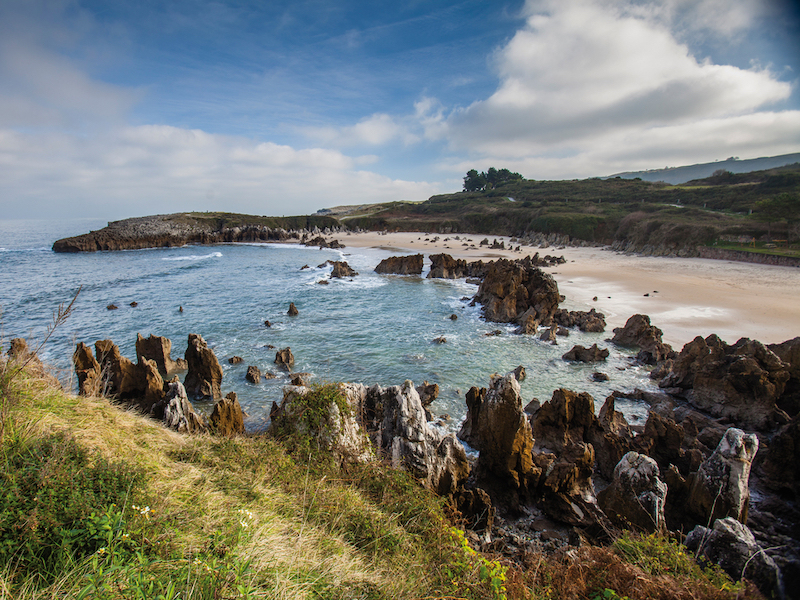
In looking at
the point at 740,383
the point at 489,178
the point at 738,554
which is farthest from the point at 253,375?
the point at 489,178

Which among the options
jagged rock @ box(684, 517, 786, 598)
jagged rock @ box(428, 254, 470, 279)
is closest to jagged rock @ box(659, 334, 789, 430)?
jagged rock @ box(684, 517, 786, 598)

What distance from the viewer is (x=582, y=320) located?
25.5m

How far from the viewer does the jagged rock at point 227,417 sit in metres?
11.7

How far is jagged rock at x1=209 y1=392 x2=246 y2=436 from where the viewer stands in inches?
462

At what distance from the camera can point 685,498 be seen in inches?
329

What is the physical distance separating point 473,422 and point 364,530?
7483 mm

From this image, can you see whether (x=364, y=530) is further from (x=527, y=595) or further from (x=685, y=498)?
(x=685, y=498)

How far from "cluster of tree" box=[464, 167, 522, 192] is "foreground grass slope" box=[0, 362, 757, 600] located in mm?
144562

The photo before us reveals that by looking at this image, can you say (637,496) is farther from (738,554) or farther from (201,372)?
(201,372)

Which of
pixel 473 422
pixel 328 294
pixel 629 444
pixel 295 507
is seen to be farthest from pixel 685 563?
pixel 328 294

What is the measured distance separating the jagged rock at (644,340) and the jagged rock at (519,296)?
16.5 feet

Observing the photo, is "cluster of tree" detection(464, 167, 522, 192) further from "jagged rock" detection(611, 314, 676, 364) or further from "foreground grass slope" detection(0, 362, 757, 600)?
"foreground grass slope" detection(0, 362, 757, 600)

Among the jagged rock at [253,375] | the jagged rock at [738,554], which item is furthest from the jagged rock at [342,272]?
the jagged rock at [738,554]

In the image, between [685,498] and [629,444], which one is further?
[629,444]
